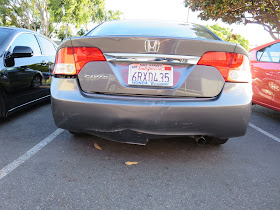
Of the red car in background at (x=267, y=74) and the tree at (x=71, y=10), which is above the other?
the tree at (x=71, y=10)

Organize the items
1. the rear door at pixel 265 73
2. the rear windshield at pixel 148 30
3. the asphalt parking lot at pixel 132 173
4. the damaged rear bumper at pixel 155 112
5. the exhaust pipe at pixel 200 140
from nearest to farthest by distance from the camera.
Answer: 1. the asphalt parking lot at pixel 132 173
2. the damaged rear bumper at pixel 155 112
3. the exhaust pipe at pixel 200 140
4. the rear windshield at pixel 148 30
5. the rear door at pixel 265 73

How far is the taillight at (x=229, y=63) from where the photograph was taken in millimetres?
1997

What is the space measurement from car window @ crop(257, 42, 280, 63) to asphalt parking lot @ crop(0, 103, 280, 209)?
168 centimetres

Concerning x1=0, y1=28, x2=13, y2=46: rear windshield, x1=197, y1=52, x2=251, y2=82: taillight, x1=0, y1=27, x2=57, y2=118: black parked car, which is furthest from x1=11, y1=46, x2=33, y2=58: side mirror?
x1=197, y1=52, x2=251, y2=82: taillight

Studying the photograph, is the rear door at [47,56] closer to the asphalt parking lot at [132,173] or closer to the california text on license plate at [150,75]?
the asphalt parking lot at [132,173]

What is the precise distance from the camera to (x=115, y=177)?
6.89ft

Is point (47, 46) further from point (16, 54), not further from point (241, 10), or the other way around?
point (241, 10)

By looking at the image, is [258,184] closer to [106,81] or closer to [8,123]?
[106,81]

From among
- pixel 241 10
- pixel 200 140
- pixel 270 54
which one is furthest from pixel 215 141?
pixel 241 10

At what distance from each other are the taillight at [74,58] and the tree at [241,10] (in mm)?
9263

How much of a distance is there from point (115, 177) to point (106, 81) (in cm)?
87

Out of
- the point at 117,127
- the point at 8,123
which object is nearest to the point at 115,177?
the point at 117,127

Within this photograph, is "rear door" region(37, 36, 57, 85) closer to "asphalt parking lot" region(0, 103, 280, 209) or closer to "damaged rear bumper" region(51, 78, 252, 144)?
"asphalt parking lot" region(0, 103, 280, 209)

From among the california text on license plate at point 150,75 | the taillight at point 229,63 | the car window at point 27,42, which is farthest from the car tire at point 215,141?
the car window at point 27,42
